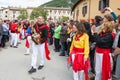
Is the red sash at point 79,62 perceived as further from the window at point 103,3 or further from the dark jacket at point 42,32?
the window at point 103,3

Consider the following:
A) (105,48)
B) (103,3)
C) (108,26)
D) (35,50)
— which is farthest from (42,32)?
(103,3)

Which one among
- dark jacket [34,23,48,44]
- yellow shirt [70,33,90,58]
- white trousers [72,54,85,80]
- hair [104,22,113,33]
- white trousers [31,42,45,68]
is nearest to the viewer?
hair [104,22,113,33]

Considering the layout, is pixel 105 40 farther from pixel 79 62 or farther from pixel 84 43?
pixel 79 62

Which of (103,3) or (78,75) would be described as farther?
(103,3)

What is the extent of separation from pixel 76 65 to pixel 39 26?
10.4ft

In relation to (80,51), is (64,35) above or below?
below

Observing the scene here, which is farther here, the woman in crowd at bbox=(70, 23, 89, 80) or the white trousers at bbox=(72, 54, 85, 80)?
the white trousers at bbox=(72, 54, 85, 80)

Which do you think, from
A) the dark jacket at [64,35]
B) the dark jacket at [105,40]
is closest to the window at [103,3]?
the dark jacket at [64,35]

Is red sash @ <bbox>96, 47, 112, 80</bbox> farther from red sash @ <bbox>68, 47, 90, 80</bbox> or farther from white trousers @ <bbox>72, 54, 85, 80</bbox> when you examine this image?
white trousers @ <bbox>72, 54, 85, 80</bbox>

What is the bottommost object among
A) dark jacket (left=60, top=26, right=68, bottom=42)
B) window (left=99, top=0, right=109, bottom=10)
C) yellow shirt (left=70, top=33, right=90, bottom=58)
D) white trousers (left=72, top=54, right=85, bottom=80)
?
white trousers (left=72, top=54, right=85, bottom=80)

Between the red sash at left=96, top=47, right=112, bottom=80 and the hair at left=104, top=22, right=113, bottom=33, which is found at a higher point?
the hair at left=104, top=22, right=113, bottom=33

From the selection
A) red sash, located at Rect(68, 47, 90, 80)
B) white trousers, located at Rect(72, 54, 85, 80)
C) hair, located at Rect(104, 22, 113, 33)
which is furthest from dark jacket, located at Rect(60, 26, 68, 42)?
hair, located at Rect(104, 22, 113, 33)

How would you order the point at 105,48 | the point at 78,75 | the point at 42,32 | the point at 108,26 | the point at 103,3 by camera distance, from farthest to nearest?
the point at 103,3, the point at 42,32, the point at 78,75, the point at 105,48, the point at 108,26

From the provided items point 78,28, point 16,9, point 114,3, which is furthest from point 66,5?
point 78,28
